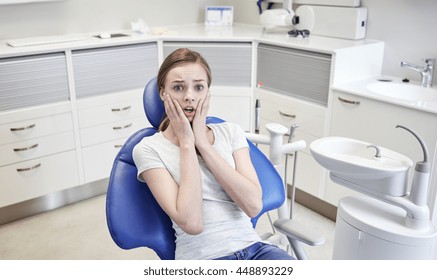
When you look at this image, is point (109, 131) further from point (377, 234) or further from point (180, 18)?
point (377, 234)

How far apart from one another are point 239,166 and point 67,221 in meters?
1.74

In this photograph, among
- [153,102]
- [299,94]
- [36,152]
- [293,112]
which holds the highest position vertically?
[153,102]

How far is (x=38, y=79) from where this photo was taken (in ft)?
8.57

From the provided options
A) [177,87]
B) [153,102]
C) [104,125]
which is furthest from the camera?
[104,125]

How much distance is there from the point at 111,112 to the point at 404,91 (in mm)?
1826

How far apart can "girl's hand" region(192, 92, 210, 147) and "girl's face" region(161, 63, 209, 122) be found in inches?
0.5

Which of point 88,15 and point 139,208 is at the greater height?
point 88,15

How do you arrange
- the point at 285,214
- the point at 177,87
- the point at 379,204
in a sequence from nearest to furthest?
the point at 177,87 < the point at 285,214 < the point at 379,204

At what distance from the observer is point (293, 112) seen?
2.83m

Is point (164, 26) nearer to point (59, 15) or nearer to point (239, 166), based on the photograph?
point (59, 15)

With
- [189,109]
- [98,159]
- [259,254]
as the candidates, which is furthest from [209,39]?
[259,254]

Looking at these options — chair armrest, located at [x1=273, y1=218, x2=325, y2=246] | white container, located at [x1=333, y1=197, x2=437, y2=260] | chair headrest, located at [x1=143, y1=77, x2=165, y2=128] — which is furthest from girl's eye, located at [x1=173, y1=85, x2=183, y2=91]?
white container, located at [x1=333, y1=197, x2=437, y2=260]

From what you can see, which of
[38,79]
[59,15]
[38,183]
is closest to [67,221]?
[38,183]
